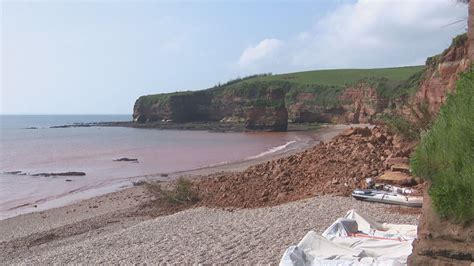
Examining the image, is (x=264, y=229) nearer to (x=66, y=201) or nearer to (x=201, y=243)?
(x=201, y=243)

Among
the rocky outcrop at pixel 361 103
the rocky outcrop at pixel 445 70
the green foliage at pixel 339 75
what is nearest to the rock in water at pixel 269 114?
the rocky outcrop at pixel 361 103

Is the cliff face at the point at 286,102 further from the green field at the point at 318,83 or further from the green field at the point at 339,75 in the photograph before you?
the green field at the point at 339,75

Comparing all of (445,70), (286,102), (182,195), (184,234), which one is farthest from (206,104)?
(184,234)

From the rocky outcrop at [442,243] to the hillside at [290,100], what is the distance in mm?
68868

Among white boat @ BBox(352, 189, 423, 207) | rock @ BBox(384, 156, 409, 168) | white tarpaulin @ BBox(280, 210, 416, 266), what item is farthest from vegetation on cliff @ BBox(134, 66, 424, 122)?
white tarpaulin @ BBox(280, 210, 416, 266)

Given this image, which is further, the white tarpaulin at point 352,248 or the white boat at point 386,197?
the white boat at point 386,197

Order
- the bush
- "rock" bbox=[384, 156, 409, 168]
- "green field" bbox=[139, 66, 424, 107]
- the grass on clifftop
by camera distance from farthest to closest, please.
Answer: "green field" bbox=[139, 66, 424, 107], the bush, "rock" bbox=[384, 156, 409, 168], the grass on clifftop

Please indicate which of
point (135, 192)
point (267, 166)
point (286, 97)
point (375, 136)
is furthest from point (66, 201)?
point (286, 97)

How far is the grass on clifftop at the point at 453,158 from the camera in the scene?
165 inches

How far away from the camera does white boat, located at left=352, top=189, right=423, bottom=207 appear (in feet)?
33.6

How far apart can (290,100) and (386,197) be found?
8582 centimetres

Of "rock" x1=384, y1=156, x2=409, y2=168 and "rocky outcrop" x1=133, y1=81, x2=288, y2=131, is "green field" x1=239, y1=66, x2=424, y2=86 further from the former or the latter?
"rock" x1=384, y1=156, x2=409, y2=168

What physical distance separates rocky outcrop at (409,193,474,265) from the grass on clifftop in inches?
3.2

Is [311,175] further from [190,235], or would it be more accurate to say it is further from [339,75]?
[339,75]
